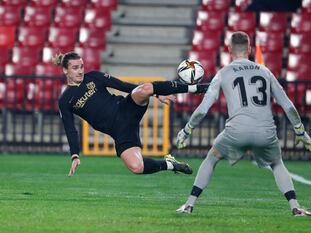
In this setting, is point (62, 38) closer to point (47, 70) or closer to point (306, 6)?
point (47, 70)

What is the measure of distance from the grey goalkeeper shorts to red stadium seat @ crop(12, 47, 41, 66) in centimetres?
1369

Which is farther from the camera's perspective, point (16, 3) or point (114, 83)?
point (16, 3)

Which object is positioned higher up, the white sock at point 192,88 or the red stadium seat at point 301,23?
the red stadium seat at point 301,23

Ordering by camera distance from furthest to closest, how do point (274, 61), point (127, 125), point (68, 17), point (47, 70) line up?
point (68, 17) → point (274, 61) → point (47, 70) → point (127, 125)

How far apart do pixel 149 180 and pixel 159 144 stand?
208 inches

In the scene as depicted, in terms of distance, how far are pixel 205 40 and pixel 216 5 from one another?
122 cm

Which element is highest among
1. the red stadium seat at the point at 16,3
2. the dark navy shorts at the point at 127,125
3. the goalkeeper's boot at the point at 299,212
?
the red stadium seat at the point at 16,3

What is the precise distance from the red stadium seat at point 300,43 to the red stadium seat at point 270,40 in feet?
0.78

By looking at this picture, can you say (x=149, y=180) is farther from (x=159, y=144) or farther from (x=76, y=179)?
(x=159, y=144)

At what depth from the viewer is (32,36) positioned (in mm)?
24750

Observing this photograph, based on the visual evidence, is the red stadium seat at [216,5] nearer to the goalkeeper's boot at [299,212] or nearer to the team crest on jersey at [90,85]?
the team crest on jersey at [90,85]

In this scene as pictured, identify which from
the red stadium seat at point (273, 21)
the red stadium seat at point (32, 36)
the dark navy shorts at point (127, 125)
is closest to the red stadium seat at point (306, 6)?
the red stadium seat at point (273, 21)

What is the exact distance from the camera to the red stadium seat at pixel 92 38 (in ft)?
79.7

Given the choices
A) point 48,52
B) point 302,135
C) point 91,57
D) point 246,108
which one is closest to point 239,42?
point 246,108
